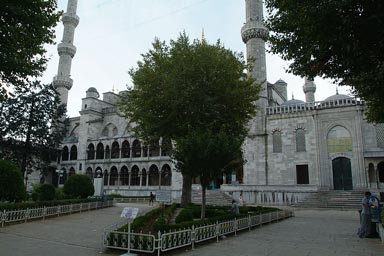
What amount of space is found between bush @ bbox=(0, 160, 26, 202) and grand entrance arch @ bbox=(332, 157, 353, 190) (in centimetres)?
2612

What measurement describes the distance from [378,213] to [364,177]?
19242mm

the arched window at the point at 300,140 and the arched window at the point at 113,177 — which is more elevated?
the arched window at the point at 300,140

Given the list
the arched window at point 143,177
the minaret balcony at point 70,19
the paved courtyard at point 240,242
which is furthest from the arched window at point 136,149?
the paved courtyard at point 240,242

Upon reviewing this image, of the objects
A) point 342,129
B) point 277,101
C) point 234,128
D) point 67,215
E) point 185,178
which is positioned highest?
point 277,101

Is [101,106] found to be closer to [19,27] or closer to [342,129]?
[342,129]

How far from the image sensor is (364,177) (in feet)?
89.2

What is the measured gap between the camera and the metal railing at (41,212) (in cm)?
1421

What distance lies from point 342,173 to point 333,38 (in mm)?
23569

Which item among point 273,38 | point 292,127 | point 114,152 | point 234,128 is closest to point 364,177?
point 292,127

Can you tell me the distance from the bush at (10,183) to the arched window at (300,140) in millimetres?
24711

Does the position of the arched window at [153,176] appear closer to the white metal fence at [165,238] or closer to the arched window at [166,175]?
the arched window at [166,175]

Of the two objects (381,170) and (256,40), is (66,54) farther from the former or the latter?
(381,170)

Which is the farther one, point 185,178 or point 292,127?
point 292,127

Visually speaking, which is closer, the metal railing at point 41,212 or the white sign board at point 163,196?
the white sign board at point 163,196
